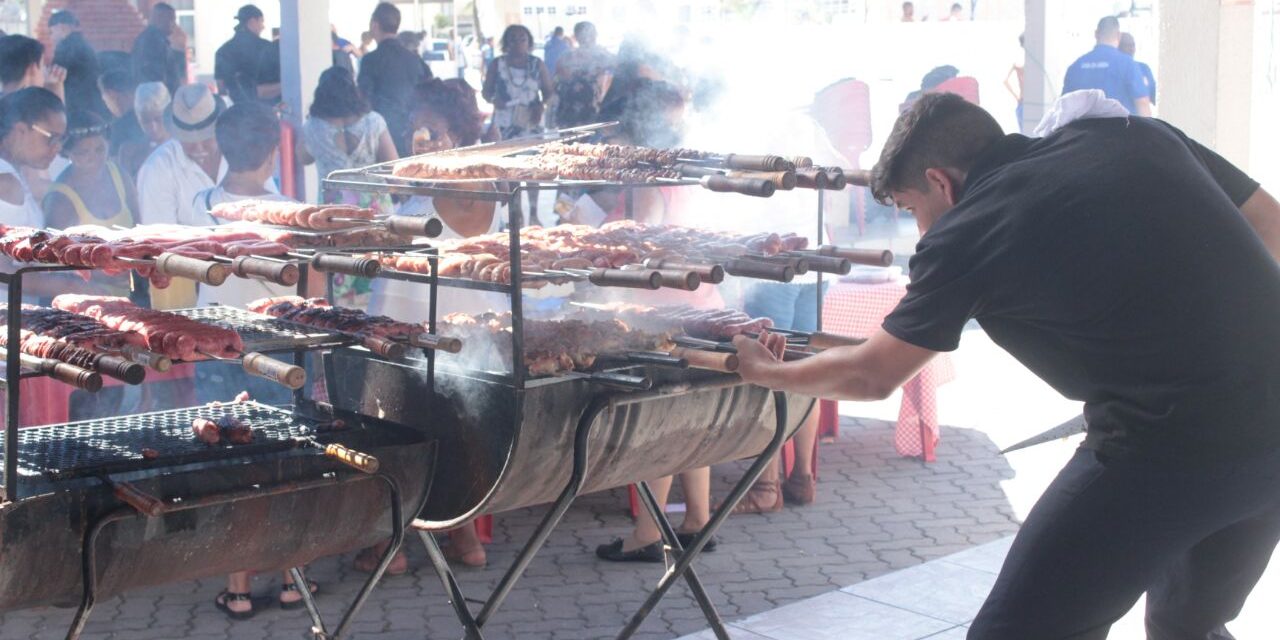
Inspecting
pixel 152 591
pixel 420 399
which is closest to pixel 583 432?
pixel 420 399

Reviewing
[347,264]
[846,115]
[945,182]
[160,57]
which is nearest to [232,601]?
[347,264]

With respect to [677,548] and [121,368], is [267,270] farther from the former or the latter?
[677,548]

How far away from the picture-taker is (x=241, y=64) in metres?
8.23

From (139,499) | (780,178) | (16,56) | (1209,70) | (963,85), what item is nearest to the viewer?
(139,499)

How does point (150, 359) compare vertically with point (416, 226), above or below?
below

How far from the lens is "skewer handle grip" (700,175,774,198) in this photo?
3.47 meters

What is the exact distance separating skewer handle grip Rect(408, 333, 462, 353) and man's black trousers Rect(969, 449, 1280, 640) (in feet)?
4.70

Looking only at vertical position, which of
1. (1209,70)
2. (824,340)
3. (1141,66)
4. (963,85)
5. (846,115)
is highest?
(1141,66)

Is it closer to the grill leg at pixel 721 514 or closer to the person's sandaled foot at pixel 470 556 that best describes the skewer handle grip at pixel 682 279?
the grill leg at pixel 721 514

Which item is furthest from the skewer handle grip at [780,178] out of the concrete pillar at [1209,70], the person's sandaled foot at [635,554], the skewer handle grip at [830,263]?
the concrete pillar at [1209,70]

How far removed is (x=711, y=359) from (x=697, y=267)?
31 cm

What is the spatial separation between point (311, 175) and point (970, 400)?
462 cm

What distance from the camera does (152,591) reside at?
17.2 feet

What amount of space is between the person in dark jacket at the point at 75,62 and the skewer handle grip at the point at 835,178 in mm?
4735
